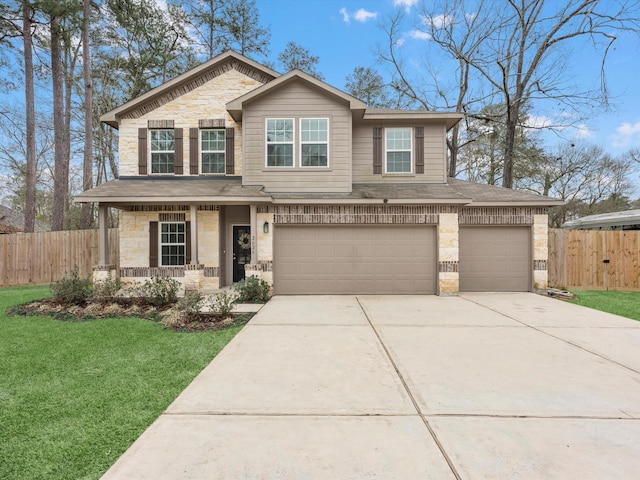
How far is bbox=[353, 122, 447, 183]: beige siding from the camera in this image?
35.8ft

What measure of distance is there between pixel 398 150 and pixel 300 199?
12.7ft

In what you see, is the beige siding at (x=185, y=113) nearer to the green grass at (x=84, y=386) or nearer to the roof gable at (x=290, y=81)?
the roof gable at (x=290, y=81)

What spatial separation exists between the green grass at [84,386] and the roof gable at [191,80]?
7.26 metres

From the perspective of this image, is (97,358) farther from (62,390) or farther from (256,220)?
(256,220)

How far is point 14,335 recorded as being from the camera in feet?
19.4

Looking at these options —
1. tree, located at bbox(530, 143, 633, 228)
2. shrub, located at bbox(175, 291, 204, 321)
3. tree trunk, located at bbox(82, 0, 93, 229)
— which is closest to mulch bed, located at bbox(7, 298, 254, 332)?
shrub, located at bbox(175, 291, 204, 321)

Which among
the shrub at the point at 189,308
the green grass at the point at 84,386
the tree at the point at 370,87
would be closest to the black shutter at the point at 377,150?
the shrub at the point at 189,308

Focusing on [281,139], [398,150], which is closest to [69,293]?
[281,139]

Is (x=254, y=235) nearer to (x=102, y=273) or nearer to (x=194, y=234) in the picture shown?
(x=194, y=234)

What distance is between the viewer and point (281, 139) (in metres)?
10.1

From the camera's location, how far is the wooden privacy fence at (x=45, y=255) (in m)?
12.3

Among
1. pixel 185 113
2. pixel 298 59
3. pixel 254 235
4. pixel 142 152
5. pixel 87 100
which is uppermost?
pixel 298 59

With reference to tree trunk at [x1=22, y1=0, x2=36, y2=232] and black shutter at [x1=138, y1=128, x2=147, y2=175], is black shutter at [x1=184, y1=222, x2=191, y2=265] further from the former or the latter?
tree trunk at [x1=22, y1=0, x2=36, y2=232]

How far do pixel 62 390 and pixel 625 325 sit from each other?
9135mm
